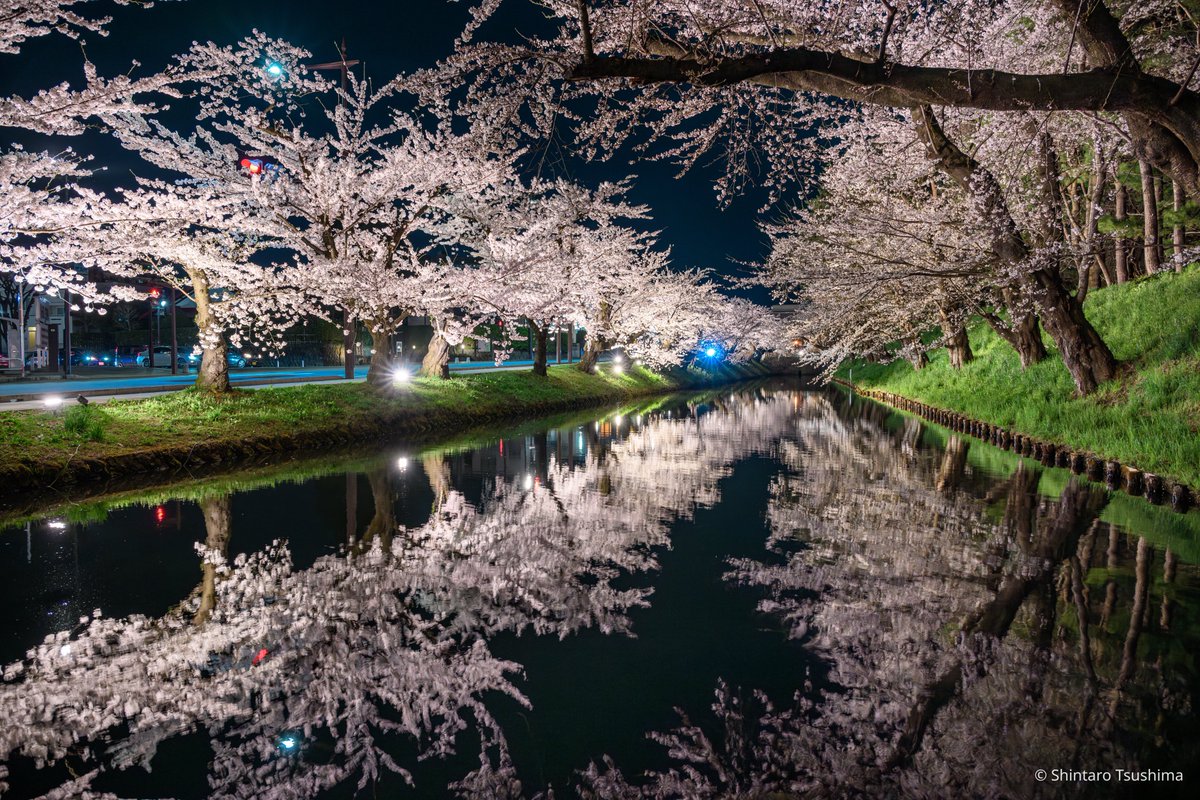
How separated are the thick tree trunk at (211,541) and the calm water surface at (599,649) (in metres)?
0.05

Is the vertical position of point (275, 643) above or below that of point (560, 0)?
below

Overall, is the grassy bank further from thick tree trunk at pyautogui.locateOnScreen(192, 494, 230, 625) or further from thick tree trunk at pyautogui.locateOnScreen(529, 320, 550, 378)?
thick tree trunk at pyautogui.locateOnScreen(529, 320, 550, 378)

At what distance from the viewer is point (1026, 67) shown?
40.8 ft

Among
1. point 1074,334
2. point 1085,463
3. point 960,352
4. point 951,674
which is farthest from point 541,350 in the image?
point 951,674

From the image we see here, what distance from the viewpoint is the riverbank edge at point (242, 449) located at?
34.9ft

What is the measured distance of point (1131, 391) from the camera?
11.8 m

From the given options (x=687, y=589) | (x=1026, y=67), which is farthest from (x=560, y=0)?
(x=1026, y=67)

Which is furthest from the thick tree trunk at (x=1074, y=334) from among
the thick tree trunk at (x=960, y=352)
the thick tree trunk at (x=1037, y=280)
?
the thick tree trunk at (x=960, y=352)

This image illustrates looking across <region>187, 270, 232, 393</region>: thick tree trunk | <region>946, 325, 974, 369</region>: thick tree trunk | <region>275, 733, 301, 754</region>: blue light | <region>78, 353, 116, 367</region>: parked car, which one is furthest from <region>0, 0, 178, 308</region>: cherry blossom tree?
<region>78, 353, 116, 367</region>: parked car

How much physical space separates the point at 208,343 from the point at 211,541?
36.8ft

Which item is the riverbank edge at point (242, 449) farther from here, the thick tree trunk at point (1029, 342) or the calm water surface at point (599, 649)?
the thick tree trunk at point (1029, 342)

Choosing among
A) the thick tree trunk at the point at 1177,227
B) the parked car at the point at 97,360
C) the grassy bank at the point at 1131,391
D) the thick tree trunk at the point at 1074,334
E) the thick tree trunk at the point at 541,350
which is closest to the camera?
the grassy bank at the point at 1131,391

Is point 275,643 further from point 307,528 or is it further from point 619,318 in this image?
point 619,318

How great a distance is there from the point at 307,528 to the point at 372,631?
3.53 metres
